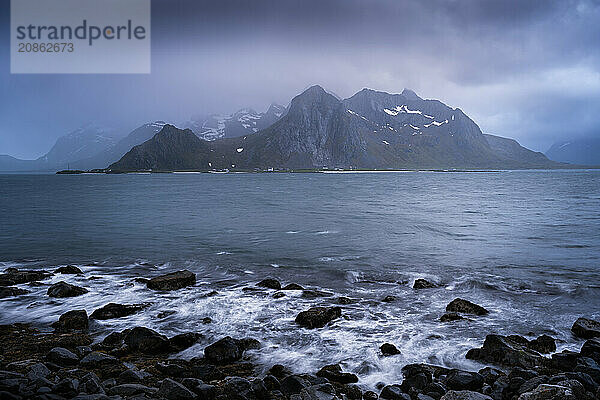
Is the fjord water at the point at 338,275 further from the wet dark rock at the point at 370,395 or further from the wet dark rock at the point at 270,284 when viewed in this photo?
the wet dark rock at the point at 270,284

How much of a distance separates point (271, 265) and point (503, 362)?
14558 millimetres

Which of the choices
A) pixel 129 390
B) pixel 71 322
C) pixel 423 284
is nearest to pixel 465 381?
pixel 129 390

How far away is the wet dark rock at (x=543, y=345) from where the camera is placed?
37.6 feet

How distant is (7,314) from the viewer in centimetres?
1470

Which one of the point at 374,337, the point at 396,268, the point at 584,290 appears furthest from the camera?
the point at 396,268

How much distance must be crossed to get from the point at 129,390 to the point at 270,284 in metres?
10.5

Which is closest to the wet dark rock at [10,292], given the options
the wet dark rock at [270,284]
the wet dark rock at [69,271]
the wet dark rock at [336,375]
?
the wet dark rock at [69,271]

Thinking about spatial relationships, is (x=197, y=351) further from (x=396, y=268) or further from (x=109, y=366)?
(x=396, y=268)

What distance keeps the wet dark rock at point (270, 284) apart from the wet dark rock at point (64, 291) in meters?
7.82

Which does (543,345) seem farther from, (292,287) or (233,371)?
(292,287)

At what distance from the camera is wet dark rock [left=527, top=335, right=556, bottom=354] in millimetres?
11453

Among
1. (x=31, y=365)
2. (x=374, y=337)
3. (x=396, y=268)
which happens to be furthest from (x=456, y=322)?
(x=31, y=365)

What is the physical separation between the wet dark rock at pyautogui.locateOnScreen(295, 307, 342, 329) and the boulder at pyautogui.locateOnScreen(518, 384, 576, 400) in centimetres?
689

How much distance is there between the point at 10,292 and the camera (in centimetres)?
1691
